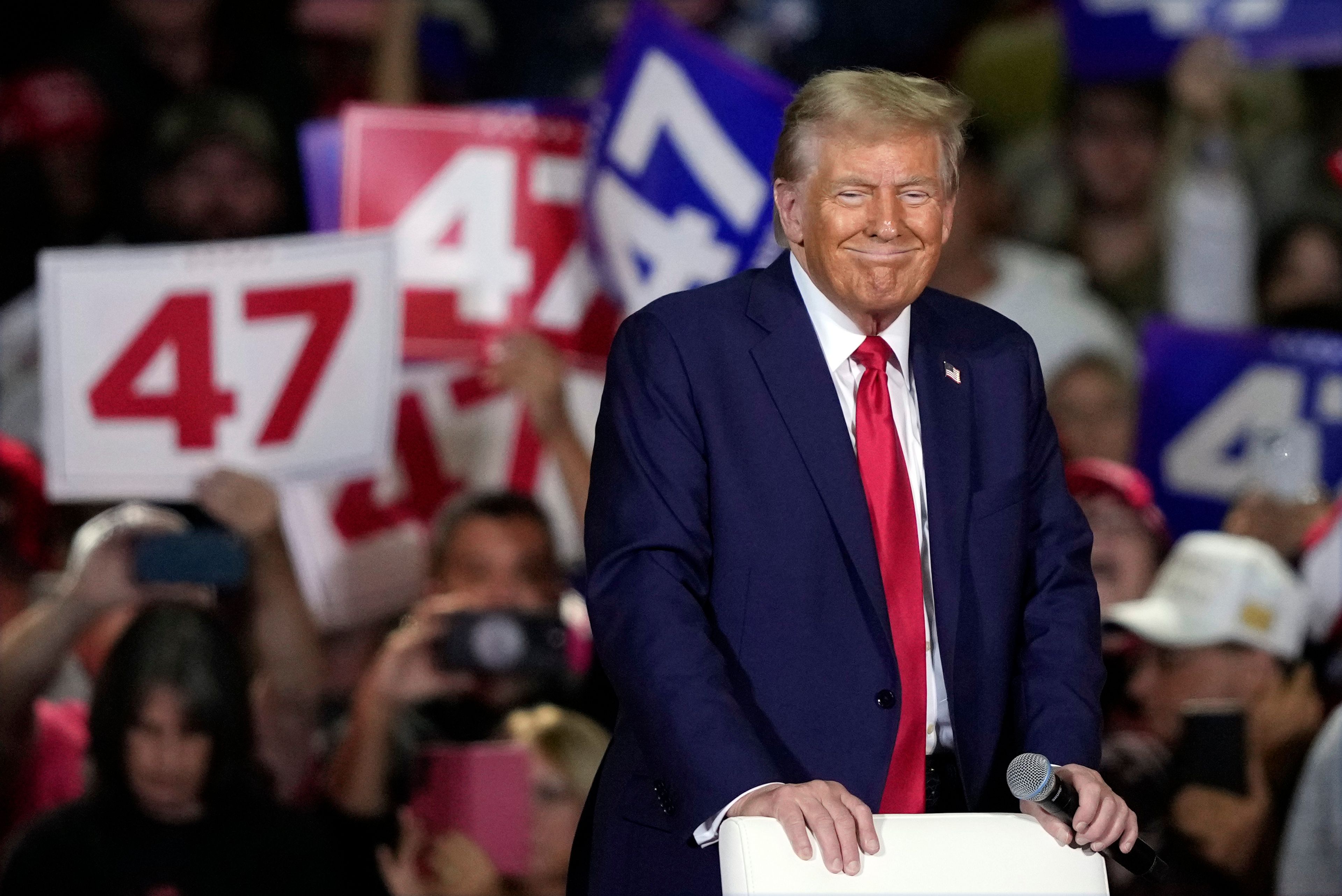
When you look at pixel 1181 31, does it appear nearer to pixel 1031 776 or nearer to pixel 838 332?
pixel 838 332

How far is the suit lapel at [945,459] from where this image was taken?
2098mm

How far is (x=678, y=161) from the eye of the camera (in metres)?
4.40

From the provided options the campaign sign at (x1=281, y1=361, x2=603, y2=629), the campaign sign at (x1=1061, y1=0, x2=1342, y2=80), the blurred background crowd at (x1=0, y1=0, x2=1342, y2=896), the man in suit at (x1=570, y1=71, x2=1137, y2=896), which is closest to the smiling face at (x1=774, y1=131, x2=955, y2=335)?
the man in suit at (x1=570, y1=71, x2=1137, y2=896)

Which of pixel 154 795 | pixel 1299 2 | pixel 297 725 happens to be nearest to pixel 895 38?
pixel 1299 2

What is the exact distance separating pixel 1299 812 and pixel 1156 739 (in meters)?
0.30

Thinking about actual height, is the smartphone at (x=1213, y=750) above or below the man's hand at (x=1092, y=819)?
below

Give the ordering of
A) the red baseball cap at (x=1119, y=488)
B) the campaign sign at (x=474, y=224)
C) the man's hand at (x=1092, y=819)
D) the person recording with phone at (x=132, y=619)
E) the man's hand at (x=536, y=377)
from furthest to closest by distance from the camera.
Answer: the campaign sign at (x=474, y=224), the man's hand at (x=536, y=377), the red baseball cap at (x=1119, y=488), the person recording with phone at (x=132, y=619), the man's hand at (x=1092, y=819)

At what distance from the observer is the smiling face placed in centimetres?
203

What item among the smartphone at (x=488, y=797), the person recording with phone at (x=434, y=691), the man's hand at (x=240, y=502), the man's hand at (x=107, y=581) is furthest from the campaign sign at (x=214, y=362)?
the smartphone at (x=488, y=797)

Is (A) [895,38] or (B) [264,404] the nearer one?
(B) [264,404]

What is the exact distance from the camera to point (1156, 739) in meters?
4.07

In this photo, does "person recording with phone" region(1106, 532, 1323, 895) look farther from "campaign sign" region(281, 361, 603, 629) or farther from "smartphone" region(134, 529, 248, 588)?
"smartphone" region(134, 529, 248, 588)

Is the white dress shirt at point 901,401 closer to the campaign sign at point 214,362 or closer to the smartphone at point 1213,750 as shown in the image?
the smartphone at point 1213,750

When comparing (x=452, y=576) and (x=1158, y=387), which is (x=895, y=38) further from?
(x=452, y=576)
